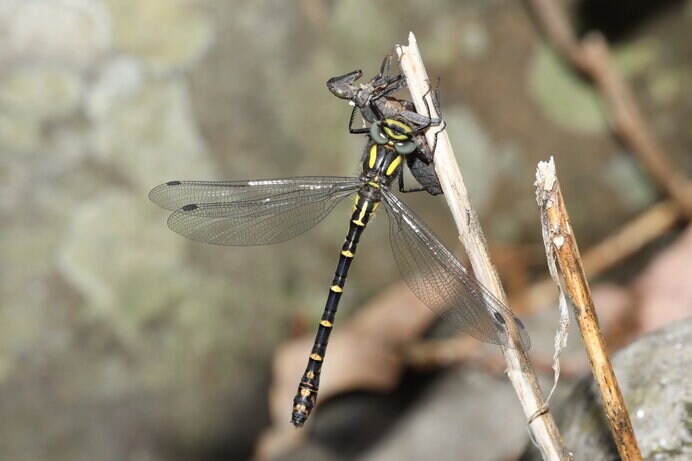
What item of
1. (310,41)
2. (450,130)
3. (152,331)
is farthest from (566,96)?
(152,331)

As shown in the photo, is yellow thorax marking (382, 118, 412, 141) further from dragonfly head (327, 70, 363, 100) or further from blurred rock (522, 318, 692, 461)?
blurred rock (522, 318, 692, 461)

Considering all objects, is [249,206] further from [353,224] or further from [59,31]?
[59,31]

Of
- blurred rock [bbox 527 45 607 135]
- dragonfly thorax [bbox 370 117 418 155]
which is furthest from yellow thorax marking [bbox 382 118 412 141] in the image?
blurred rock [bbox 527 45 607 135]

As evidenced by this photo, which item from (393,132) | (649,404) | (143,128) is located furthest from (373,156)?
(143,128)

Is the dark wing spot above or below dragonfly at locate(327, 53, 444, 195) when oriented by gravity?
below

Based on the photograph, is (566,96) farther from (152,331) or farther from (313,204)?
(152,331)

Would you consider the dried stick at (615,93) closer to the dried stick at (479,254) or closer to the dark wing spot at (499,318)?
the dried stick at (479,254)
